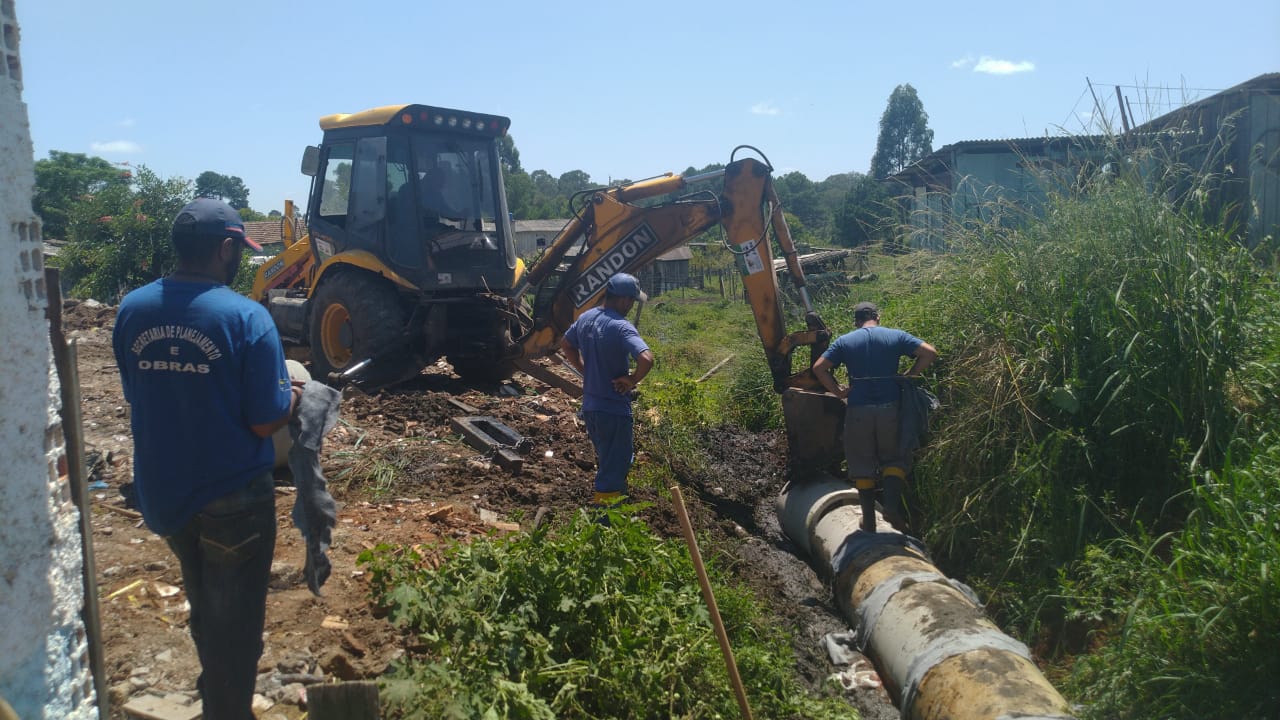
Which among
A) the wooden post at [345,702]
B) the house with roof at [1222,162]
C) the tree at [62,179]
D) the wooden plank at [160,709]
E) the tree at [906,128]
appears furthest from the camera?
the tree at [906,128]

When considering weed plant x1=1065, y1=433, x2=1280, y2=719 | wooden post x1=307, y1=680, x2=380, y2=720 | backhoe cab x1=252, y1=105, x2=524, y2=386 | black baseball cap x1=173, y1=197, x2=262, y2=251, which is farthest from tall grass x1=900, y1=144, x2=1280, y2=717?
backhoe cab x1=252, y1=105, x2=524, y2=386

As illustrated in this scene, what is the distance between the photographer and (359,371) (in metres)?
8.58

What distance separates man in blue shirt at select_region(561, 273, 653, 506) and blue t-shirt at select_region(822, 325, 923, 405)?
1416mm

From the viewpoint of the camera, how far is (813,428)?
20.5 ft

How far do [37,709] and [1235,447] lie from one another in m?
4.92

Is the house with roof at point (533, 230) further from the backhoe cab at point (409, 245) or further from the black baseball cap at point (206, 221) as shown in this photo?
the black baseball cap at point (206, 221)

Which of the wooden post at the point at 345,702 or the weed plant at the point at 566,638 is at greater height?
the wooden post at the point at 345,702

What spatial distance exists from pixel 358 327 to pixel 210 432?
6175mm

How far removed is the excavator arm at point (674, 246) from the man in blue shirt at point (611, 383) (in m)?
1.73

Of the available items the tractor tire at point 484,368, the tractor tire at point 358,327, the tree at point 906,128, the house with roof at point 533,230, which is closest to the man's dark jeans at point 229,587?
the tractor tire at point 358,327

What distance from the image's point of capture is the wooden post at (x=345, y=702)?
244cm

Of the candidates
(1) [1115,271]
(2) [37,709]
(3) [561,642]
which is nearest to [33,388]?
(2) [37,709]

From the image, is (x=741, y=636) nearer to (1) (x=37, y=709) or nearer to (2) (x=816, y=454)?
(2) (x=816, y=454)

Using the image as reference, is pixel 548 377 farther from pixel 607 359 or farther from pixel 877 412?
pixel 877 412
